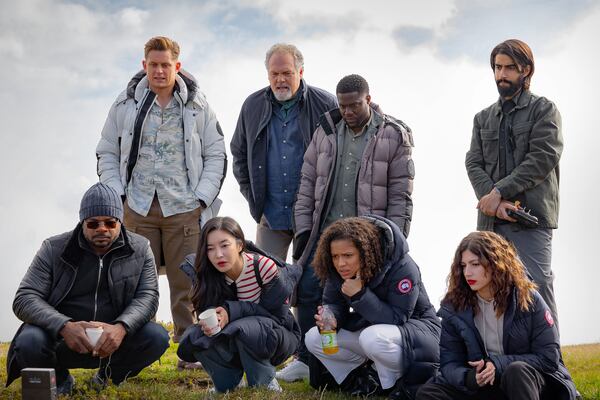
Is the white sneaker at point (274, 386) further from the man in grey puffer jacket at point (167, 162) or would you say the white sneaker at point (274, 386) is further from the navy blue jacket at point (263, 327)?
the man in grey puffer jacket at point (167, 162)

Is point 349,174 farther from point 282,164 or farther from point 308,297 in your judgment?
point 308,297

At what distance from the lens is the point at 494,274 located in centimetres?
586

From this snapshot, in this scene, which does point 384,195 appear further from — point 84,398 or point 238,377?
point 84,398

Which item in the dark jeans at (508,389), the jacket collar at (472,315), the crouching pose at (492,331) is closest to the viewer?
the dark jeans at (508,389)

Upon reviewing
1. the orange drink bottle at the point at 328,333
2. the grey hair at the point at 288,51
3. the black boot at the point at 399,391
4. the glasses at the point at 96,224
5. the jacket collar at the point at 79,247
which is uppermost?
the grey hair at the point at 288,51

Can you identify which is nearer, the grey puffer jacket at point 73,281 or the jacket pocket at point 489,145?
the grey puffer jacket at point 73,281

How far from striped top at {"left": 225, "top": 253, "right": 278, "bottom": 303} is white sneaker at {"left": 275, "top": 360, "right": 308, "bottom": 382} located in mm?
1049

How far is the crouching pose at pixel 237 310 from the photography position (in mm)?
6477

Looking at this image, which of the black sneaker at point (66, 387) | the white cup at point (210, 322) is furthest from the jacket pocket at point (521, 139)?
the black sneaker at point (66, 387)

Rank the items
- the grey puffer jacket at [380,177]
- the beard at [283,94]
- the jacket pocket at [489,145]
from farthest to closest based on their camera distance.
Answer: the beard at [283,94]
the jacket pocket at [489,145]
the grey puffer jacket at [380,177]

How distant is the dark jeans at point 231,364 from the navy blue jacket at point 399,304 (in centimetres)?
75

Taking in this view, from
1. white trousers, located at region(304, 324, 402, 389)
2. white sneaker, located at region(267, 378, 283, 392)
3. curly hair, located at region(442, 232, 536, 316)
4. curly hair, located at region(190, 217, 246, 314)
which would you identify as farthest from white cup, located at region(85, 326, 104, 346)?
curly hair, located at region(442, 232, 536, 316)

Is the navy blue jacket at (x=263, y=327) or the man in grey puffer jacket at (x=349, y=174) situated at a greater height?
the man in grey puffer jacket at (x=349, y=174)

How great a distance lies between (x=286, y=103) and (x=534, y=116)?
2357 millimetres
